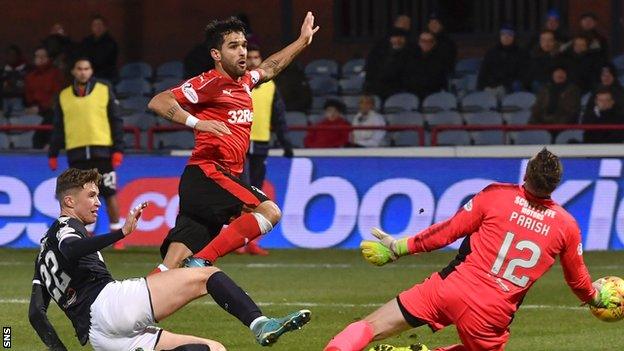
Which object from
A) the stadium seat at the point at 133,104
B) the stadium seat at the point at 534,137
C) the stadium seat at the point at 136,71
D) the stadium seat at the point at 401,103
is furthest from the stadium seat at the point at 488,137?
the stadium seat at the point at 136,71

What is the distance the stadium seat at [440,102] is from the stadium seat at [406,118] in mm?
244

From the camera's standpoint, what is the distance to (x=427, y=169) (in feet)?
55.3

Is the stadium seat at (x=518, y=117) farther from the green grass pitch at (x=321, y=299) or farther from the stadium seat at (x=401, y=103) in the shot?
Result: the green grass pitch at (x=321, y=299)

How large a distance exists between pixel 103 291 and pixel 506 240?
223 centimetres

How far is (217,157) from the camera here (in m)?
11.0

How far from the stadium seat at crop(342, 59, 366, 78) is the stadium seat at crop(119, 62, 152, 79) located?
2.98 meters

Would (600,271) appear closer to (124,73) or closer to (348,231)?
(348,231)

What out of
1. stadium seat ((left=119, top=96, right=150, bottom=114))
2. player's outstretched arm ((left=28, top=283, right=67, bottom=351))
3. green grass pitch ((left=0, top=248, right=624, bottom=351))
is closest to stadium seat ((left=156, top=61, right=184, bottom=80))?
stadium seat ((left=119, top=96, right=150, bottom=114))

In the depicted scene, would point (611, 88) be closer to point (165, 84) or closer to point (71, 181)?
point (165, 84)

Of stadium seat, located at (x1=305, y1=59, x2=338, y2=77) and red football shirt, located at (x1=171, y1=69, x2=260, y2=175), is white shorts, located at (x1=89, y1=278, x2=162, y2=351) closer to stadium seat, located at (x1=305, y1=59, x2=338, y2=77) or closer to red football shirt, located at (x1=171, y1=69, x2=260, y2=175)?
red football shirt, located at (x1=171, y1=69, x2=260, y2=175)

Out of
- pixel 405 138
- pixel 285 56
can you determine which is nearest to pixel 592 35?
pixel 405 138

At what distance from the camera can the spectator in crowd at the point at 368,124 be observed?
1927 centimetres

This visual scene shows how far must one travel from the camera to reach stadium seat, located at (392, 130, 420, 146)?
19.9m

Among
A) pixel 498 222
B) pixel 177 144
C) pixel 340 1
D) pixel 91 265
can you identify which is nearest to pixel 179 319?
pixel 91 265
